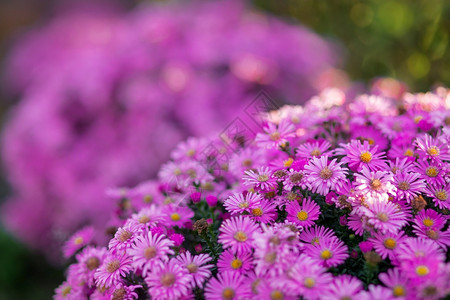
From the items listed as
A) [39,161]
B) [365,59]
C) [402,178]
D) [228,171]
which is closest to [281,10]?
[365,59]

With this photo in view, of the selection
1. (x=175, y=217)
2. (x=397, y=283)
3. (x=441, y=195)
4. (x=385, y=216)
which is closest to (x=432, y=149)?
(x=441, y=195)

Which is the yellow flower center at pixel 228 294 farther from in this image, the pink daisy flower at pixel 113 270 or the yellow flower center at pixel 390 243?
the yellow flower center at pixel 390 243

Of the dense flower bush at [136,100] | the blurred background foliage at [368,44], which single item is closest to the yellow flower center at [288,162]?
the dense flower bush at [136,100]

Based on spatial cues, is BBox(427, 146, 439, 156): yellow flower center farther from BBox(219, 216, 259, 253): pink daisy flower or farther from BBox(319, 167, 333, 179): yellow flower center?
BBox(219, 216, 259, 253): pink daisy flower

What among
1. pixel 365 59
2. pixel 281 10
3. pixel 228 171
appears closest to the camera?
pixel 228 171

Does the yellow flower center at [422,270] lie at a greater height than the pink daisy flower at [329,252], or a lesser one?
lesser

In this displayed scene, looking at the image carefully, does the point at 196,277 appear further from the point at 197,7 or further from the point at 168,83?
the point at 197,7
